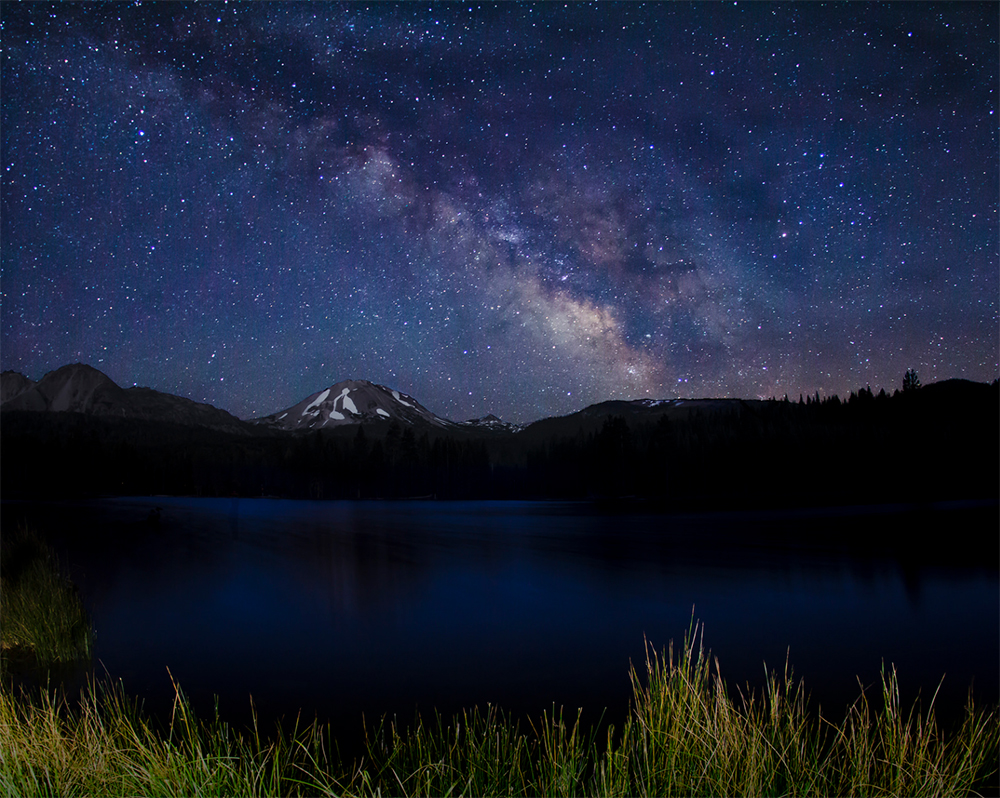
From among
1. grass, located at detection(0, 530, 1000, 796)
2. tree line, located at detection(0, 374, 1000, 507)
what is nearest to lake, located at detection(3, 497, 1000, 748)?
grass, located at detection(0, 530, 1000, 796)

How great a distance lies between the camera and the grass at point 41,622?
11.5 meters

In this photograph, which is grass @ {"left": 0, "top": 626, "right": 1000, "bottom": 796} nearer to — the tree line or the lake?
the lake

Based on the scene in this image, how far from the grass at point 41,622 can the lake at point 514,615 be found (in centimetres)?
80

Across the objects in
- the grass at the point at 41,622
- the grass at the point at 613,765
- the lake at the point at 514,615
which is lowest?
the lake at the point at 514,615

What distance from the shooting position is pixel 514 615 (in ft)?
63.4

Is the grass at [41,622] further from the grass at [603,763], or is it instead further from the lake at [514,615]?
the grass at [603,763]

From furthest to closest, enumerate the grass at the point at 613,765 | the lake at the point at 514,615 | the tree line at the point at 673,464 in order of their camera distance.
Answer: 1. the tree line at the point at 673,464
2. the lake at the point at 514,615
3. the grass at the point at 613,765

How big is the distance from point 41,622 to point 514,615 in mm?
12100

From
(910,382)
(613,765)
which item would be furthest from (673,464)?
(613,765)

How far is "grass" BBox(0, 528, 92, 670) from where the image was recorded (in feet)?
37.6

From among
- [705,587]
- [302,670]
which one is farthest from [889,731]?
[705,587]

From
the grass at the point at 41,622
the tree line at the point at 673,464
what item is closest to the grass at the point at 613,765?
the grass at the point at 41,622

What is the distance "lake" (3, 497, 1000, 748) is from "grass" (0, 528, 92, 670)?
80 centimetres

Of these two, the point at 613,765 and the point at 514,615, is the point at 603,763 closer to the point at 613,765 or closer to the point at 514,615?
the point at 613,765
